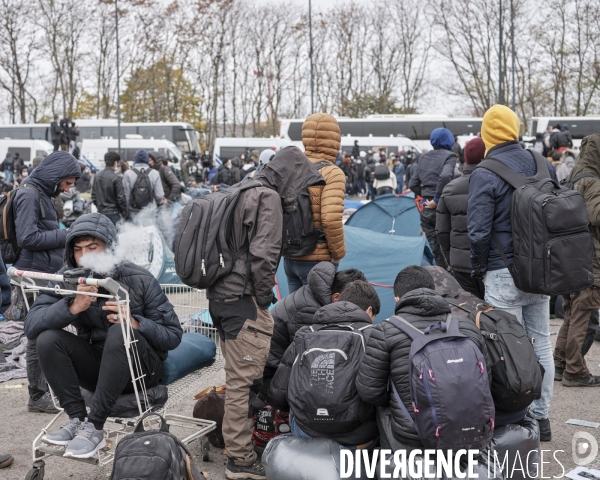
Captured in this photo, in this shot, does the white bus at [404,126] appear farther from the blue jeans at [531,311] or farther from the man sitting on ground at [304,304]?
the blue jeans at [531,311]

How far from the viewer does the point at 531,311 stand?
4246mm

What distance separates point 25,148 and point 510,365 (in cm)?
3784

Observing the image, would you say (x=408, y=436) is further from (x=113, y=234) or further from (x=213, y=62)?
(x=213, y=62)

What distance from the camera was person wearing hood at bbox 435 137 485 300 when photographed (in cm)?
474

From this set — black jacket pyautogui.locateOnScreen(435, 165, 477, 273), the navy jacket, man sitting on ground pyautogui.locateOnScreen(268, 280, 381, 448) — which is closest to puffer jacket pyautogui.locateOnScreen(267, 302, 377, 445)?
man sitting on ground pyautogui.locateOnScreen(268, 280, 381, 448)

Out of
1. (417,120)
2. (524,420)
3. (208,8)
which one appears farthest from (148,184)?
(208,8)

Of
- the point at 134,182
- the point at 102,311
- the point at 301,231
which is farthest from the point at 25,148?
the point at 102,311

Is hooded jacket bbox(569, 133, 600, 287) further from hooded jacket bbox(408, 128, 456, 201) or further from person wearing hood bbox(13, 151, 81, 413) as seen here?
person wearing hood bbox(13, 151, 81, 413)

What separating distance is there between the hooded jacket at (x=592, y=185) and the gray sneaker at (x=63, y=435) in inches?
143

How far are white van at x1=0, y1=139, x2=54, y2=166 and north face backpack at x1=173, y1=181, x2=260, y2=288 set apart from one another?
35.4 meters

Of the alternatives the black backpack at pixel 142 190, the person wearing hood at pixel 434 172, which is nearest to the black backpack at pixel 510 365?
the person wearing hood at pixel 434 172

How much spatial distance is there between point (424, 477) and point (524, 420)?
85cm

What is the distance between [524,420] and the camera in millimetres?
3709

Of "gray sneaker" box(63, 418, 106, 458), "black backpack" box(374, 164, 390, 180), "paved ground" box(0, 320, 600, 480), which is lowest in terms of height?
"paved ground" box(0, 320, 600, 480)
